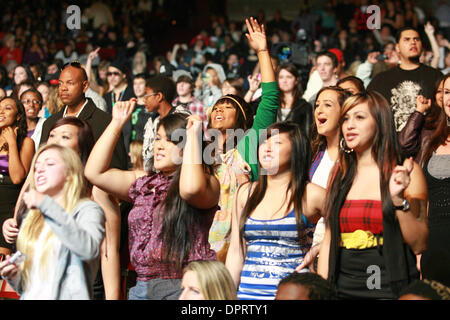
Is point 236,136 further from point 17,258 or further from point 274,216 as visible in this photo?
point 17,258

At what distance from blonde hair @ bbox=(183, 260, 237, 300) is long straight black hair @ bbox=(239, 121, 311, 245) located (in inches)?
18.4

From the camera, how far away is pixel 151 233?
4000 mm

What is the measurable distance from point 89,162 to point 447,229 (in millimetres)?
2139

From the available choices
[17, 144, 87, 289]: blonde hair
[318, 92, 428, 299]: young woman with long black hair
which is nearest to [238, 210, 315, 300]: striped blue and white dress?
[318, 92, 428, 299]: young woman with long black hair

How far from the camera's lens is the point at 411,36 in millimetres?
6555

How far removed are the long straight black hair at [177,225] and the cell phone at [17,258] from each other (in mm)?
815

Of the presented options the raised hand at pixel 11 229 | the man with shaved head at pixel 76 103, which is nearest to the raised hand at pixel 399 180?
the raised hand at pixel 11 229

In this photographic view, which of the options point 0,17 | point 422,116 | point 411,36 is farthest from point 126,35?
point 422,116

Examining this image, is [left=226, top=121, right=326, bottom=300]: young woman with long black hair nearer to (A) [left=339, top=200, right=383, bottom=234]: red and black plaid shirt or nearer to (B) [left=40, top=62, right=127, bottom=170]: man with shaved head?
(A) [left=339, top=200, right=383, bottom=234]: red and black plaid shirt

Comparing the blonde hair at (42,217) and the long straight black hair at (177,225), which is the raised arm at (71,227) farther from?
the long straight black hair at (177,225)

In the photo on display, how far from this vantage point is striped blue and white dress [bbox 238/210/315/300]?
12.1 ft

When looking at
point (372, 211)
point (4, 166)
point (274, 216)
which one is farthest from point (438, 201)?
point (4, 166)

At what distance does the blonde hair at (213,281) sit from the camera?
131 inches

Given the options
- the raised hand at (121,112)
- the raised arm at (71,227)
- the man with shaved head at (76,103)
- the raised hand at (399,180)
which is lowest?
the raised arm at (71,227)
